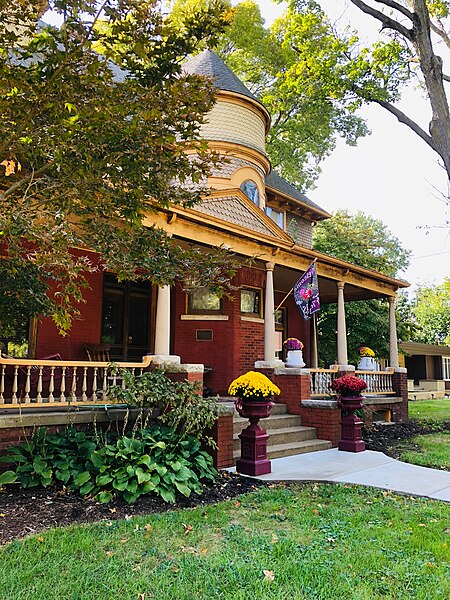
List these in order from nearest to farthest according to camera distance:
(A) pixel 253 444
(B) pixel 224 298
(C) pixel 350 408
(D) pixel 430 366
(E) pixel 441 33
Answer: (A) pixel 253 444, (C) pixel 350 408, (B) pixel 224 298, (E) pixel 441 33, (D) pixel 430 366

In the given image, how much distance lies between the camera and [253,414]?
6.38 meters

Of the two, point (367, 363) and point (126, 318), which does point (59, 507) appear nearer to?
point (126, 318)

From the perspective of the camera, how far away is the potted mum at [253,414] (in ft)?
20.7

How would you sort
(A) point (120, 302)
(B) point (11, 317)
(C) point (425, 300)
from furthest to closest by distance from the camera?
1. (C) point (425, 300)
2. (A) point (120, 302)
3. (B) point (11, 317)

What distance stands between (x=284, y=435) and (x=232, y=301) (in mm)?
3845

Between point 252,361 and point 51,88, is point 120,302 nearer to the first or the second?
point 252,361

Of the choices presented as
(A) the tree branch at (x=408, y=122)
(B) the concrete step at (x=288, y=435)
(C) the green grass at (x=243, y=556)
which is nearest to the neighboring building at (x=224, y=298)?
(B) the concrete step at (x=288, y=435)

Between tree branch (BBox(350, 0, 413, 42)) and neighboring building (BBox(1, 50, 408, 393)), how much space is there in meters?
3.48

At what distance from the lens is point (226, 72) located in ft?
46.2

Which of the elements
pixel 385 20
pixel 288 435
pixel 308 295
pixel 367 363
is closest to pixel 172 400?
pixel 288 435

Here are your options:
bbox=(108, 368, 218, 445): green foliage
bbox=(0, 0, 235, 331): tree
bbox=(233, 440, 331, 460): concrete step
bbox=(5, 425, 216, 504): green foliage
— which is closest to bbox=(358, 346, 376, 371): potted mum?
bbox=(233, 440, 331, 460): concrete step

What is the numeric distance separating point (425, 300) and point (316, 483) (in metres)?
38.7

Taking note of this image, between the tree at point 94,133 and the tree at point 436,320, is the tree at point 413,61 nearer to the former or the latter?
the tree at point 94,133

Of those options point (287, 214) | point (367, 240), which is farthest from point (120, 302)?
point (367, 240)
